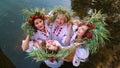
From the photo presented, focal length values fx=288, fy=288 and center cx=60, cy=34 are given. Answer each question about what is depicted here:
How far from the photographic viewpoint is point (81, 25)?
2139 millimetres

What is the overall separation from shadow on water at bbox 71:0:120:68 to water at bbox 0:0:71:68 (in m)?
0.17

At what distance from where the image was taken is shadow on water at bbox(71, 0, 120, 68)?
2.37m

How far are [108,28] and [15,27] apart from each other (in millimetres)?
872

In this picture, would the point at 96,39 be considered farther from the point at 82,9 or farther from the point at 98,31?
the point at 82,9

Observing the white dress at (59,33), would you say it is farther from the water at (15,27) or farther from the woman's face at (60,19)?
the water at (15,27)

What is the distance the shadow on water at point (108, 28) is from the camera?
2369mm

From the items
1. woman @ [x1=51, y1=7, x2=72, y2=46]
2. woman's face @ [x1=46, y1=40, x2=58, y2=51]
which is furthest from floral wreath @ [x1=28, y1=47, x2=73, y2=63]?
woman @ [x1=51, y1=7, x2=72, y2=46]

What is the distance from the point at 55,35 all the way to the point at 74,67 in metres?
0.30

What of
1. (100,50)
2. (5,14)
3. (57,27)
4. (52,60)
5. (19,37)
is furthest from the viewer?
(5,14)

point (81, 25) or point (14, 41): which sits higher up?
point (81, 25)

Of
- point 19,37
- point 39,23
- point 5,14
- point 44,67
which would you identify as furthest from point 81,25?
point 5,14

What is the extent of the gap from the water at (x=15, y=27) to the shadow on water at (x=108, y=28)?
0.17m

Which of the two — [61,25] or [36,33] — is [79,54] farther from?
[36,33]

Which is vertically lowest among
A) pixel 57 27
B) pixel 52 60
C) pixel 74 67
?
pixel 74 67
